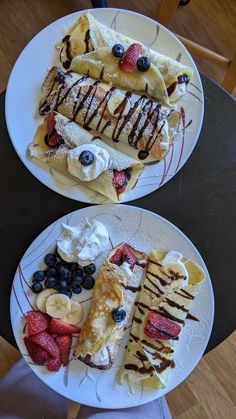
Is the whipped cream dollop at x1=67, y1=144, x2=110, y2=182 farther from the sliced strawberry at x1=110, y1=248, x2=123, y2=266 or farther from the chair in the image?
the chair

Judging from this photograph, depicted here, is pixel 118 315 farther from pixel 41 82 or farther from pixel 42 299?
pixel 41 82

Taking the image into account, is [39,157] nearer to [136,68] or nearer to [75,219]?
[75,219]

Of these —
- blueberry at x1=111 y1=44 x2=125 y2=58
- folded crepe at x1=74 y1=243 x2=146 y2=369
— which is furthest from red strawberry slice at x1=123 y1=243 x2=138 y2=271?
blueberry at x1=111 y1=44 x2=125 y2=58

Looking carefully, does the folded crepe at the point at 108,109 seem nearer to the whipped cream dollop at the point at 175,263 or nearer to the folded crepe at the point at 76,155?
the folded crepe at the point at 76,155

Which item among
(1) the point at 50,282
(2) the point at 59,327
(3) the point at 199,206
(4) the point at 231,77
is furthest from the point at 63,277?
(4) the point at 231,77

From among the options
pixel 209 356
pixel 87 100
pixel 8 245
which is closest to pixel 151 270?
pixel 8 245
